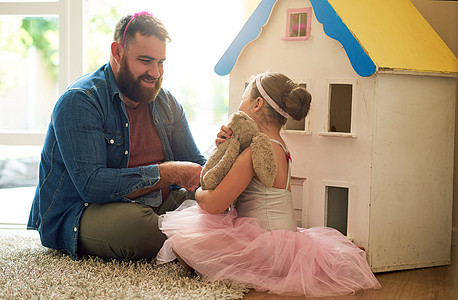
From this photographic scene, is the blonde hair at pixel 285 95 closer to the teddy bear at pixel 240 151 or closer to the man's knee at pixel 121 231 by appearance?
the teddy bear at pixel 240 151

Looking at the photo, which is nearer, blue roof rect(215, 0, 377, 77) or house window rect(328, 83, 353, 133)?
blue roof rect(215, 0, 377, 77)

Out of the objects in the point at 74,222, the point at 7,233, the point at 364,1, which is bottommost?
the point at 7,233

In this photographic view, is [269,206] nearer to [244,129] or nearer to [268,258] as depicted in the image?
[268,258]

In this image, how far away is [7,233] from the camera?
8.87 ft

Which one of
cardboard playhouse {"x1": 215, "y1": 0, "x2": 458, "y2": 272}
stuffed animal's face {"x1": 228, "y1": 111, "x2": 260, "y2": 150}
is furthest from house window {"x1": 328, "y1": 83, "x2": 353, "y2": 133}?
stuffed animal's face {"x1": 228, "y1": 111, "x2": 260, "y2": 150}

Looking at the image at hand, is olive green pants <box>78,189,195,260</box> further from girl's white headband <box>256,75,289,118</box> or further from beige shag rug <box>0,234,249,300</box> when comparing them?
girl's white headband <box>256,75,289,118</box>

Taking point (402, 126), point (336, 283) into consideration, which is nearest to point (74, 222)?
point (336, 283)

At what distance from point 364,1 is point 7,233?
2131 millimetres

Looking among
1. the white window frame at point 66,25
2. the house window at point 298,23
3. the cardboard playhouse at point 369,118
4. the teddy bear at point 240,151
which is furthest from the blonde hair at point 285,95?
the white window frame at point 66,25

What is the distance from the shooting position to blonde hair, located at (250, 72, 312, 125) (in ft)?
6.37

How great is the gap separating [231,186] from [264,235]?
Result: 0.21 metres

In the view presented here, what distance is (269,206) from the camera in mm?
1930

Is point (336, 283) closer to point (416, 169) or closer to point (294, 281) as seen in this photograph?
point (294, 281)

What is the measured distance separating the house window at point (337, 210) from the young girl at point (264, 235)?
0.89ft
